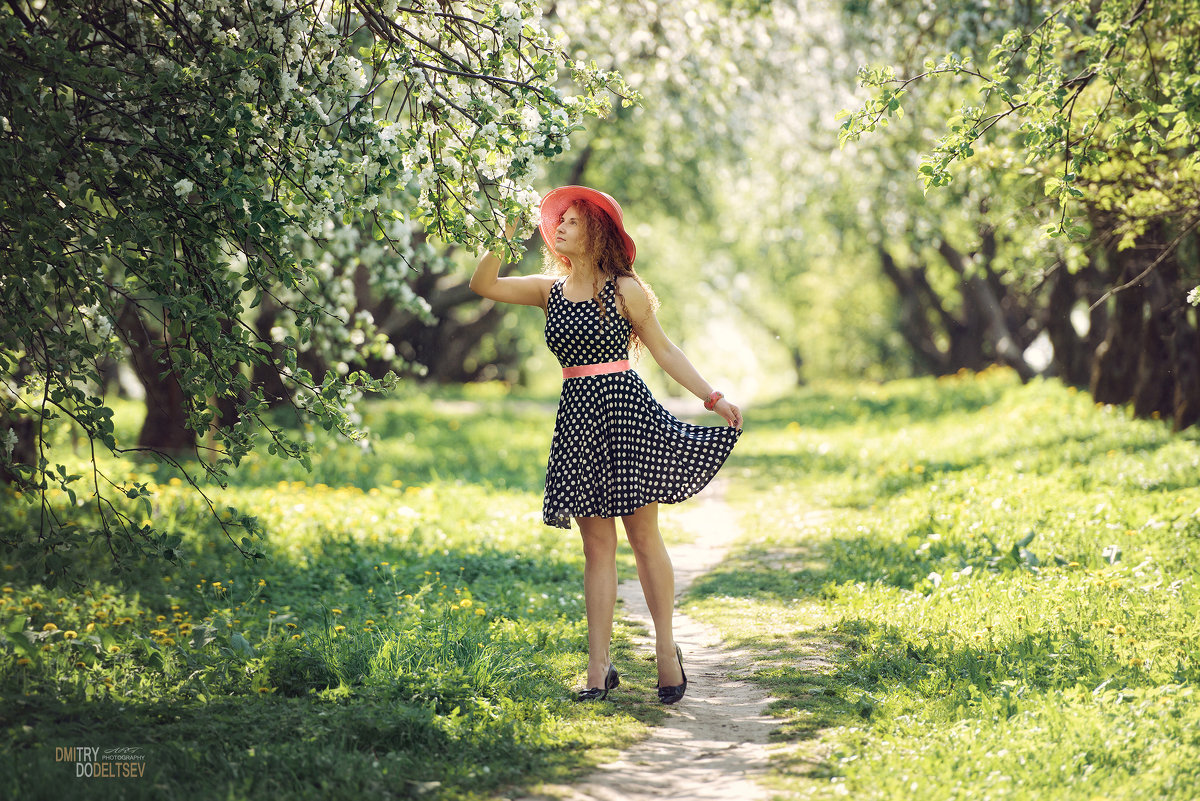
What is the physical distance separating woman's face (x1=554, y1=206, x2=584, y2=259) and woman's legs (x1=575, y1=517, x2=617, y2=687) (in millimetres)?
1244

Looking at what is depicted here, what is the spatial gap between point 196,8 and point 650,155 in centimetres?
1387

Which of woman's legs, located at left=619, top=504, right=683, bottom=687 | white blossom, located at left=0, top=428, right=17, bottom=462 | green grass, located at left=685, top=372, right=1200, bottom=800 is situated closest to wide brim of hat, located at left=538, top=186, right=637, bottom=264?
woman's legs, located at left=619, top=504, right=683, bottom=687

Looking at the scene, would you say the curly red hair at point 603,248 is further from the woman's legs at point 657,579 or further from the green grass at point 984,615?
the green grass at point 984,615

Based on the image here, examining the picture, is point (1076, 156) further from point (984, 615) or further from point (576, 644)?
point (576, 644)

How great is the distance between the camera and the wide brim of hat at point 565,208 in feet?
15.9

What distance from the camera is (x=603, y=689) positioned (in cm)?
476

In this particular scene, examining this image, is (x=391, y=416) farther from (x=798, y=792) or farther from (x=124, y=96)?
(x=798, y=792)

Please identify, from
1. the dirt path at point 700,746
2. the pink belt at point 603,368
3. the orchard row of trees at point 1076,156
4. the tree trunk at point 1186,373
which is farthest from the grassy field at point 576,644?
the orchard row of trees at point 1076,156

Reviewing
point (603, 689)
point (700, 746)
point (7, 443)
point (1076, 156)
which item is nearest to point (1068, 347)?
point (1076, 156)

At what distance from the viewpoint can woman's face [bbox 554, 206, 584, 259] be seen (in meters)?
4.84

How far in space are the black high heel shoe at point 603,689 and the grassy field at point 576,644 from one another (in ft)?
0.28

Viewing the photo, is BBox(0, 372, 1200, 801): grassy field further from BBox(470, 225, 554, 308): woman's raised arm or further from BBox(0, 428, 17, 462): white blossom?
BBox(470, 225, 554, 308): woman's raised arm

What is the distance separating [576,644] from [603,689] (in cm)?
81

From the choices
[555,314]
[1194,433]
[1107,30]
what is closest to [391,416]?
[1194,433]
